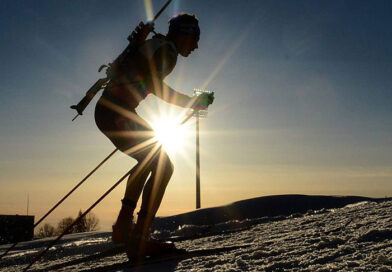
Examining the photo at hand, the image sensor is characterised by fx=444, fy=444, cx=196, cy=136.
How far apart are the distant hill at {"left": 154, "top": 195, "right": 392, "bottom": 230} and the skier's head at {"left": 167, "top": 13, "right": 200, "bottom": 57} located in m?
6.54

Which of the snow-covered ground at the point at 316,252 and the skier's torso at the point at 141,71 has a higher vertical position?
the skier's torso at the point at 141,71

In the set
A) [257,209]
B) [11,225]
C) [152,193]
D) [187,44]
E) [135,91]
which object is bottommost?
[152,193]

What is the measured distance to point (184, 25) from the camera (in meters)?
4.25

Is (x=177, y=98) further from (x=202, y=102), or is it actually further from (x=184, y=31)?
(x=184, y=31)

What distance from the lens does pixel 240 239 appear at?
16.6ft

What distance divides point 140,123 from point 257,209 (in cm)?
747

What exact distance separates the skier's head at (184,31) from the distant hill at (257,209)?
6.54 metres

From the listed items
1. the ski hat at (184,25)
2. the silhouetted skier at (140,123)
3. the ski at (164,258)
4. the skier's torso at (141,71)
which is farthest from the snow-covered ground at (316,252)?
the ski hat at (184,25)

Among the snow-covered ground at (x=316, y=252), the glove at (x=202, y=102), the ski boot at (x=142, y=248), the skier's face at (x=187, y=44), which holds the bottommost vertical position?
the snow-covered ground at (x=316, y=252)

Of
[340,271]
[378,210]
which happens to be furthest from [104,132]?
[378,210]

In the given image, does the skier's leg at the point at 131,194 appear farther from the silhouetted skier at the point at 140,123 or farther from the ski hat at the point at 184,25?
the ski hat at the point at 184,25

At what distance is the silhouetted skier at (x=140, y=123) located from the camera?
401 cm

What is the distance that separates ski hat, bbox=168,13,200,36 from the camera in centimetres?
425

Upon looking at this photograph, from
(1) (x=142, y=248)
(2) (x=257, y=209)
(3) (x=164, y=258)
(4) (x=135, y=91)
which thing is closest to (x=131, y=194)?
(1) (x=142, y=248)
